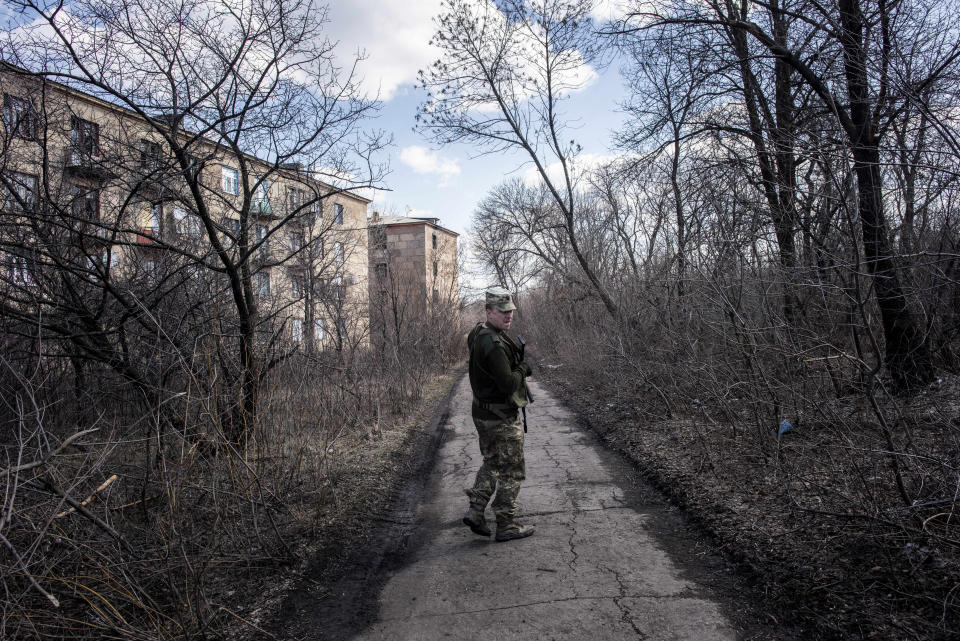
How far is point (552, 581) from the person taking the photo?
3705 millimetres

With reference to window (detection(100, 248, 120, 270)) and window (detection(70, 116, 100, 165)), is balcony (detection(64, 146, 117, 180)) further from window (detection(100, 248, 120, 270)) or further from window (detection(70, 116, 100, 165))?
window (detection(100, 248, 120, 270))

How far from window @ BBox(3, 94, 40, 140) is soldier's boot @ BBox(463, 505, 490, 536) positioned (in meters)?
5.23

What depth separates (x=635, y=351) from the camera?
10.0 meters

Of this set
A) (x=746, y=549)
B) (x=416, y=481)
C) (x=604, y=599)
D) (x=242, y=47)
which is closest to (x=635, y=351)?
(x=416, y=481)

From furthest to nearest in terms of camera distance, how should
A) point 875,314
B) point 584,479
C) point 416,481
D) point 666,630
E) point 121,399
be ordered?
1. point 875,314
2. point 416,481
3. point 584,479
4. point 121,399
5. point 666,630

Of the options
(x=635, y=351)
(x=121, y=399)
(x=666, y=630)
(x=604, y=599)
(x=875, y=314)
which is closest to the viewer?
Result: (x=666, y=630)

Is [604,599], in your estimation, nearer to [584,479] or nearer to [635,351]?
[584,479]

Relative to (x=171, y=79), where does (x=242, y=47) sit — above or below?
above


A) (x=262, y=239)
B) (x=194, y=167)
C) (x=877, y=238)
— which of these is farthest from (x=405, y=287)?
(x=877, y=238)

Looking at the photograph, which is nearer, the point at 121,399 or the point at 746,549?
the point at 746,549

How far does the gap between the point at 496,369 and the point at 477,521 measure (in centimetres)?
128

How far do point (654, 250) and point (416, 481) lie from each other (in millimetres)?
7528

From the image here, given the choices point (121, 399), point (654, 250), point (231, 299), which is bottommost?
point (121, 399)

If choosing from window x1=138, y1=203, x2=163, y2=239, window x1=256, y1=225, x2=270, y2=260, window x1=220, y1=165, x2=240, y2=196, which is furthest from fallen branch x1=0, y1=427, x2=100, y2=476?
window x1=220, y1=165, x2=240, y2=196
